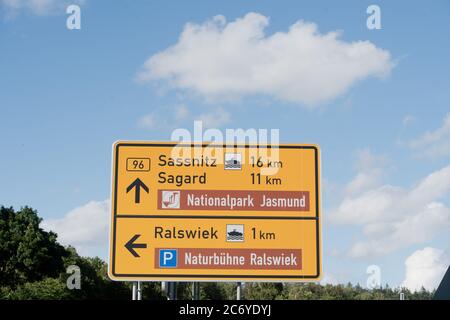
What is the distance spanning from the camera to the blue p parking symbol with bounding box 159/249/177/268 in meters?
14.7

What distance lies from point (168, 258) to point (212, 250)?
2.95 feet

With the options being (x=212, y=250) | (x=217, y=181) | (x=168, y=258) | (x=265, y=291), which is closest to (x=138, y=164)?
(x=217, y=181)

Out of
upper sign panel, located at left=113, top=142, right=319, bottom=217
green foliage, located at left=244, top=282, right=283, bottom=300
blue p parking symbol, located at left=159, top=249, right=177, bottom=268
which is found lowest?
green foliage, located at left=244, top=282, right=283, bottom=300

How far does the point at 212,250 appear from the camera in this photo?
14711mm

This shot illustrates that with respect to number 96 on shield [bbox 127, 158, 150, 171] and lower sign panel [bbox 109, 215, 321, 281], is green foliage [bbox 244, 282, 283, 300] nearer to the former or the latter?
lower sign panel [bbox 109, 215, 321, 281]

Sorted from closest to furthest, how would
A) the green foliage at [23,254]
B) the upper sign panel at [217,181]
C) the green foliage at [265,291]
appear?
the upper sign panel at [217,181]
the green foliage at [23,254]
the green foliage at [265,291]

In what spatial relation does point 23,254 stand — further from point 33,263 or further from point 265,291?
point 265,291

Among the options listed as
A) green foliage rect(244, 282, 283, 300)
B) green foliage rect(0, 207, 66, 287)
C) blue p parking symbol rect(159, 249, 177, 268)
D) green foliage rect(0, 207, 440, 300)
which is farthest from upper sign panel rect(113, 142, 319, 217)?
green foliage rect(244, 282, 283, 300)

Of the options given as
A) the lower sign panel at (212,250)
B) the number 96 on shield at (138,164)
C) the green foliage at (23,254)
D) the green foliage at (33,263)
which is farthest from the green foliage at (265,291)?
the number 96 on shield at (138,164)

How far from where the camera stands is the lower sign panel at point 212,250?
14.7 meters

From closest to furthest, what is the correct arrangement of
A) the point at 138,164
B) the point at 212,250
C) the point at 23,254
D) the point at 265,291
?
the point at 212,250 < the point at 138,164 < the point at 23,254 < the point at 265,291

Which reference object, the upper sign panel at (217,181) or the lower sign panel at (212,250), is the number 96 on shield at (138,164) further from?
the lower sign panel at (212,250)

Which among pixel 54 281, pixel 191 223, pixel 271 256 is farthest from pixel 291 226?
pixel 54 281
